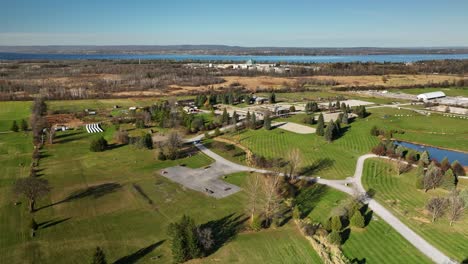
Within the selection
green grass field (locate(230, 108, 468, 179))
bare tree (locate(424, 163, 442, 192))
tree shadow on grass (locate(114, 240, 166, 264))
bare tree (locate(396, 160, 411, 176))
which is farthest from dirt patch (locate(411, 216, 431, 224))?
tree shadow on grass (locate(114, 240, 166, 264))

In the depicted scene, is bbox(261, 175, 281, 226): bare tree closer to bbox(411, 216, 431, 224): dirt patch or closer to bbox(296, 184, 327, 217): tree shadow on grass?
bbox(296, 184, 327, 217): tree shadow on grass

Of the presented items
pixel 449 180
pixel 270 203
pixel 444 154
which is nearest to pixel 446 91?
pixel 444 154

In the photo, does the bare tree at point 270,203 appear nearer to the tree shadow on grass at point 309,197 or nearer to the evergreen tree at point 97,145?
the tree shadow on grass at point 309,197

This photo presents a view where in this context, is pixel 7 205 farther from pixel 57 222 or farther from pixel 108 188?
pixel 108 188

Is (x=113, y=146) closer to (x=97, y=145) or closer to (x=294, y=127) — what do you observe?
(x=97, y=145)

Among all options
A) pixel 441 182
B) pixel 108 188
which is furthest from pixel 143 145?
pixel 441 182

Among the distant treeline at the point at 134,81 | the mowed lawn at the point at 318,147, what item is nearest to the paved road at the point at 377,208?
the mowed lawn at the point at 318,147
